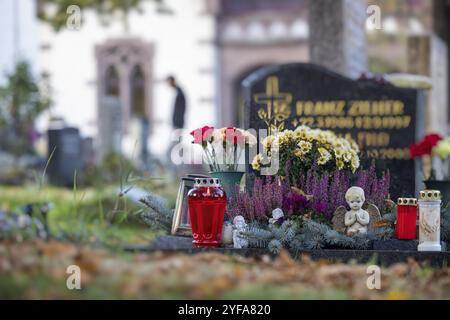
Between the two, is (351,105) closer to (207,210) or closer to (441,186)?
(441,186)

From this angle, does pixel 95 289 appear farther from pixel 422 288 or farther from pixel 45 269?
pixel 422 288

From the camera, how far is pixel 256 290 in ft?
16.5

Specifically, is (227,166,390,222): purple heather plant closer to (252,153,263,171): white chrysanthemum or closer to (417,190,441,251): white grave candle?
(252,153,263,171): white chrysanthemum

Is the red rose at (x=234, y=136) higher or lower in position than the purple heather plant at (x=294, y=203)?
higher

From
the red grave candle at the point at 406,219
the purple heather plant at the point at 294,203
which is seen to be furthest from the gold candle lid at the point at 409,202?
the purple heather plant at the point at 294,203

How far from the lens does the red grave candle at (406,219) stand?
662 cm

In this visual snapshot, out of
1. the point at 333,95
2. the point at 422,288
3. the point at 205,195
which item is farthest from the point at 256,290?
the point at 333,95

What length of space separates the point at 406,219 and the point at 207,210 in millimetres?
1245

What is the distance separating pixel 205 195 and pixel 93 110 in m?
23.0

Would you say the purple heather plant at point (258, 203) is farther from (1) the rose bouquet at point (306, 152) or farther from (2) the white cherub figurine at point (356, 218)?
(2) the white cherub figurine at point (356, 218)

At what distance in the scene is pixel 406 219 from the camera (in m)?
6.66

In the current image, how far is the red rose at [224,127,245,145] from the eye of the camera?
7141 millimetres

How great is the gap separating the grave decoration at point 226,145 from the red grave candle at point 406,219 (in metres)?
1.12

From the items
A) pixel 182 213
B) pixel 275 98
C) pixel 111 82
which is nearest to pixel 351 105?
pixel 275 98
